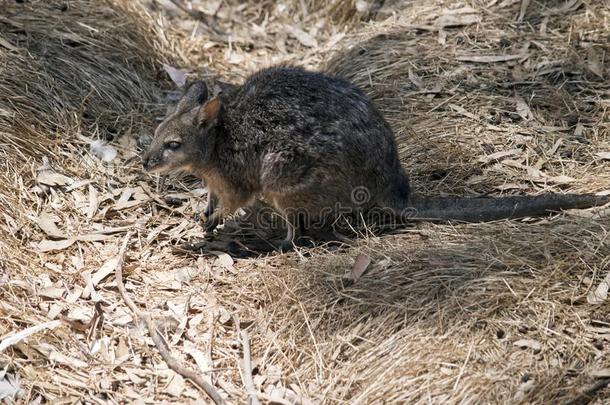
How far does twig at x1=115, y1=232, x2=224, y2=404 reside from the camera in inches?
174

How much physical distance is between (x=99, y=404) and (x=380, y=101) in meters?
3.72

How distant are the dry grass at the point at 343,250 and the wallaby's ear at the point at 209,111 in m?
0.86

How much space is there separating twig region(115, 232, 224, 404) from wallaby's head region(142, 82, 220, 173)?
2.44ft

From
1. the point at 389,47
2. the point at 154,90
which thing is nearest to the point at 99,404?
the point at 154,90

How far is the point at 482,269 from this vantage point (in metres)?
4.80

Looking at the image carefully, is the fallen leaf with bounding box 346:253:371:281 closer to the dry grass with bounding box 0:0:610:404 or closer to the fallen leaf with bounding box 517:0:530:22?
the dry grass with bounding box 0:0:610:404

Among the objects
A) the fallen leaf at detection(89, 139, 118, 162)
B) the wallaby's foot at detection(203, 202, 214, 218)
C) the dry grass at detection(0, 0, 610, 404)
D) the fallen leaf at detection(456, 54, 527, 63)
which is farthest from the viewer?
the fallen leaf at detection(456, 54, 527, 63)

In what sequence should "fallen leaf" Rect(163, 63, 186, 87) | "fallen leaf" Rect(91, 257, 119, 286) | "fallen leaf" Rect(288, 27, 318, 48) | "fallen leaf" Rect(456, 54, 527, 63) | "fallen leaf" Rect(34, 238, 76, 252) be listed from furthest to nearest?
"fallen leaf" Rect(288, 27, 318, 48), "fallen leaf" Rect(163, 63, 186, 87), "fallen leaf" Rect(456, 54, 527, 63), "fallen leaf" Rect(34, 238, 76, 252), "fallen leaf" Rect(91, 257, 119, 286)

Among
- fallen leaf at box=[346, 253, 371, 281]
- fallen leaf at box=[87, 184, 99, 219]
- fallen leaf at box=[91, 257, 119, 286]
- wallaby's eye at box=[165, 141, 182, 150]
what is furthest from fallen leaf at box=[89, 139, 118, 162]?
fallen leaf at box=[346, 253, 371, 281]

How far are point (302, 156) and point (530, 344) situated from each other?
6.61 feet

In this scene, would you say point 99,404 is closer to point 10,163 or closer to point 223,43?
point 10,163

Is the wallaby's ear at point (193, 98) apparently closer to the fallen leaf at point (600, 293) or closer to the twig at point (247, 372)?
the twig at point (247, 372)

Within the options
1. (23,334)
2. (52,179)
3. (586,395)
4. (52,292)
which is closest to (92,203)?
(52,179)

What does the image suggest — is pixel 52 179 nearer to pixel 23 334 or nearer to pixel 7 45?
pixel 7 45
